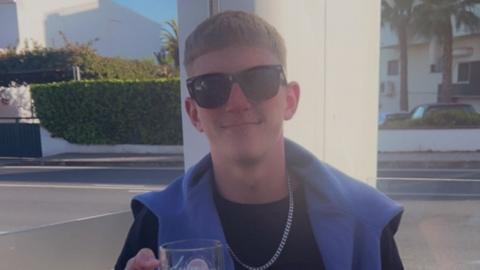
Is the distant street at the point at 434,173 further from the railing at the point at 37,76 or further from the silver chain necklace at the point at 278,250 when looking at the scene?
the railing at the point at 37,76

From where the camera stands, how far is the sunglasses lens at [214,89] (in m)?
1.25

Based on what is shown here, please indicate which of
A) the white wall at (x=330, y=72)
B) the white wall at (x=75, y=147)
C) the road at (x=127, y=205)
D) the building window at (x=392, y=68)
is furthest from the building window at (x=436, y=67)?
the white wall at (x=330, y=72)

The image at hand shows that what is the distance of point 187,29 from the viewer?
1.95 m

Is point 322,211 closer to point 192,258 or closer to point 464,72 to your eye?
point 192,258

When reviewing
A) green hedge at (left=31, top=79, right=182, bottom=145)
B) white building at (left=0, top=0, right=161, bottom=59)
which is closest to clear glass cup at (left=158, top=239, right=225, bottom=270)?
green hedge at (left=31, top=79, right=182, bottom=145)

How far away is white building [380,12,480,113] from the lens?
2422cm

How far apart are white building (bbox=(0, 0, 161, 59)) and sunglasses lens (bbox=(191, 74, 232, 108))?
81.9 feet

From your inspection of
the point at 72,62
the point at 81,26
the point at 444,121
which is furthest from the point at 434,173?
the point at 81,26

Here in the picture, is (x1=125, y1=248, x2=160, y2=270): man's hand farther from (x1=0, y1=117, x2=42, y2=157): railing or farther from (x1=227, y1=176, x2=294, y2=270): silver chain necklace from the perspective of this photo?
(x1=0, y1=117, x2=42, y2=157): railing

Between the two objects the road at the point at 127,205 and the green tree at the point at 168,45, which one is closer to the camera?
the road at the point at 127,205

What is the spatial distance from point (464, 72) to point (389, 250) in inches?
1058

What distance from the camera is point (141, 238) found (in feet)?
4.39

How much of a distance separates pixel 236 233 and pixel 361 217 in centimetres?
35

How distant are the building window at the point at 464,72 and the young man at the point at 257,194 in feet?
87.3
